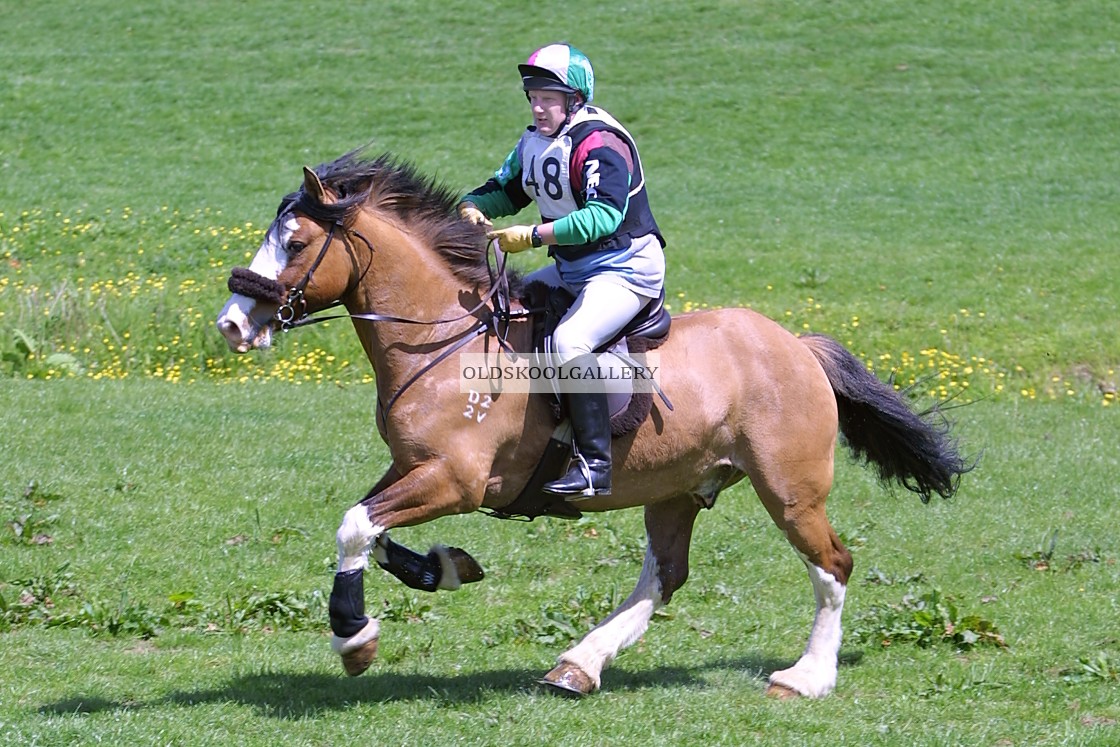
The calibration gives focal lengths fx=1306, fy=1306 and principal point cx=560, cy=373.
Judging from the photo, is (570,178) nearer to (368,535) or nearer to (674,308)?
(368,535)

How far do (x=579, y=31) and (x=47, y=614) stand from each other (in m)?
27.2

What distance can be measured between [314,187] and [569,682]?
8.91 feet

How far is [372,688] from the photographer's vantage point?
6598mm

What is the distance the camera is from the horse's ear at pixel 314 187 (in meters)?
5.96

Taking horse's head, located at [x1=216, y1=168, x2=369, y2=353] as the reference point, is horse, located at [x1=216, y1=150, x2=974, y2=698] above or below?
below

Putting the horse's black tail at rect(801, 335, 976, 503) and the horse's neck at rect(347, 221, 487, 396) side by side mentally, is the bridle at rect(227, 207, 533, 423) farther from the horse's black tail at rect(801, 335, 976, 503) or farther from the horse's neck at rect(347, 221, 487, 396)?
the horse's black tail at rect(801, 335, 976, 503)

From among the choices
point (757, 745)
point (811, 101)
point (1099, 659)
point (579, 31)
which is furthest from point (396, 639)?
point (579, 31)

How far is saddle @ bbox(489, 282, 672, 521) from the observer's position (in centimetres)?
636

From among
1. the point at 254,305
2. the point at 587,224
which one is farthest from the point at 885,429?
the point at 254,305

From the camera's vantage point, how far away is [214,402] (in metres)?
12.8

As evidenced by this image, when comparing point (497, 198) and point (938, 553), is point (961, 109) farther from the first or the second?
point (497, 198)

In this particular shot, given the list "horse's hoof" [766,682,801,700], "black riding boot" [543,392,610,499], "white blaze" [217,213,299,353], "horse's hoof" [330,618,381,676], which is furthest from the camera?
"horse's hoof" [766,682,801,700]

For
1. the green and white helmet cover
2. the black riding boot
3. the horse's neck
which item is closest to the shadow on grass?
the black riding boot

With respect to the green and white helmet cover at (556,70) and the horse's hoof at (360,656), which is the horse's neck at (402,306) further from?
the horse's hoof at (360,656)
